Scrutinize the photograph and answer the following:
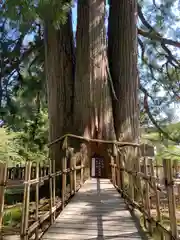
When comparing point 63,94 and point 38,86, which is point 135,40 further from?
point 38,86

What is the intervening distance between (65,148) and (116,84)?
184cm

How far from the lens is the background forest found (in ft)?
14.7

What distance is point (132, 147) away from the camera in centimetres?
563

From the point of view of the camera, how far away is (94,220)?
2.74 meters

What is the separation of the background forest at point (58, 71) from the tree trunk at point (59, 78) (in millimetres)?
19

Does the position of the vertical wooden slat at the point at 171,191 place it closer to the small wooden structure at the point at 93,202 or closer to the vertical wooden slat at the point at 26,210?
the small wooden structure at the point at 93,202

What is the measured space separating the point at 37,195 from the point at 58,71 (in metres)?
3.78

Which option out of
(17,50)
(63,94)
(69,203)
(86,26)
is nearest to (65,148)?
(63,94)

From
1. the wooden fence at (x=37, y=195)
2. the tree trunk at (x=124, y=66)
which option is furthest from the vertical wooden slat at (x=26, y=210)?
the tree trunk at (x=124, y=66)

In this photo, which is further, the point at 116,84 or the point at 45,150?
the point at 45,150

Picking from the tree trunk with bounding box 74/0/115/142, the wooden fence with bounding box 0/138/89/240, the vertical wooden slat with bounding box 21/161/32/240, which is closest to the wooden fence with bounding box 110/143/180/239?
the wooden fence with bounding box 0/138/89/240

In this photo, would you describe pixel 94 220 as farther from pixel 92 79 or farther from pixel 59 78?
pixel 59 78

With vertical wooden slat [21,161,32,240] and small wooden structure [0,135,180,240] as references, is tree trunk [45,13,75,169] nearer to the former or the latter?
small wooden structure [0,135,180,240]

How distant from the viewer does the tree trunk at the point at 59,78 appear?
5734 millimetres
